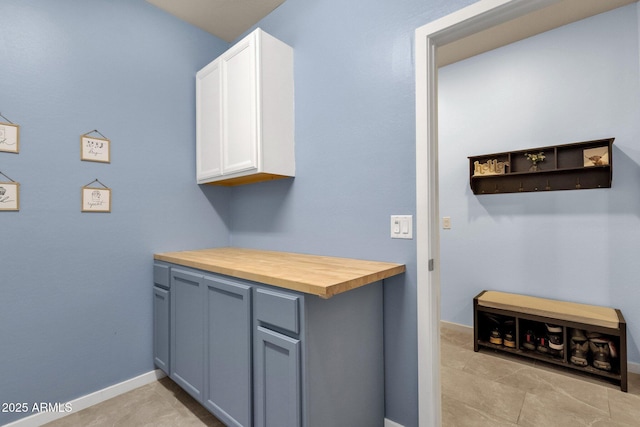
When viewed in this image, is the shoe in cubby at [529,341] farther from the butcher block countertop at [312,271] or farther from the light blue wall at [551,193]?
the butcher block countertop at [312,271]

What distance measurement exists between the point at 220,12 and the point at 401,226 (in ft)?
6.99

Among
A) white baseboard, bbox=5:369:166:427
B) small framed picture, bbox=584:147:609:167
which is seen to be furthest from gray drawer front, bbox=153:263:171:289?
small framed picture, bbox=584:147:609:167

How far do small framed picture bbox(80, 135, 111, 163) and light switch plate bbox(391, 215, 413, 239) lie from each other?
6.24ft

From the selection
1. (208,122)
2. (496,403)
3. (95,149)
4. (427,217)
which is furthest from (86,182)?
(496,403)

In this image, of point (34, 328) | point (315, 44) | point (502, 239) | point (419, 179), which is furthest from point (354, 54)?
point (34, 328)

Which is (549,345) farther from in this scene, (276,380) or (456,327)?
(276,380)

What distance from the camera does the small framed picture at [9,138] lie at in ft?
5.25

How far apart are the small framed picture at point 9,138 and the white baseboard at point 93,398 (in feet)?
4.96

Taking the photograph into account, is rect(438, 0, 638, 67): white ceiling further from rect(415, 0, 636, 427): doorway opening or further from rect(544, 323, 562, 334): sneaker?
rect(544, 323, 562, 334): sneaker

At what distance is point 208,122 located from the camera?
2.26m

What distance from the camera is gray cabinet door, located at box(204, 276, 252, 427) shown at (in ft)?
4.53

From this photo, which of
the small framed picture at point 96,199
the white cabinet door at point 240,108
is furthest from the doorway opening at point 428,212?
the small framed picture at point 96,199

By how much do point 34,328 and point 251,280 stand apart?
1.41 metres

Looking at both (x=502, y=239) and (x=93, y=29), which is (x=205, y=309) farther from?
(x=502, y=239)
